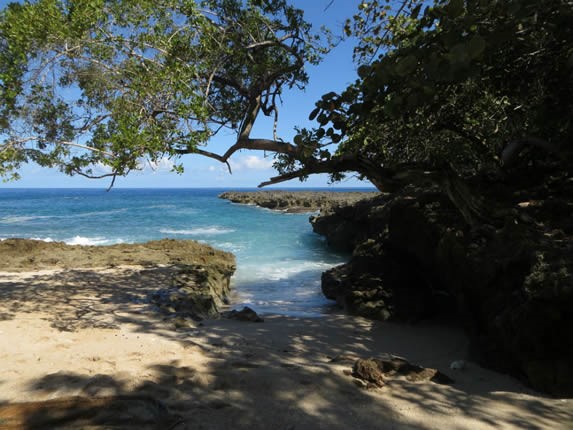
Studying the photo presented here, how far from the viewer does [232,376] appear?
3.42m

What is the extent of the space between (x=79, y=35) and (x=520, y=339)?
671 cm

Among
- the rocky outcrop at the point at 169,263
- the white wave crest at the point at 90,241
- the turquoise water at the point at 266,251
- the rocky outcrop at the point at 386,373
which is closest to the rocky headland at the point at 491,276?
the rocky outcrop at the point at 386,373

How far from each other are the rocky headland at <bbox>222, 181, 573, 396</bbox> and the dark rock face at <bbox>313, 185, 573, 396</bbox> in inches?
0.5

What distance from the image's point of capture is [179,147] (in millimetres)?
4555

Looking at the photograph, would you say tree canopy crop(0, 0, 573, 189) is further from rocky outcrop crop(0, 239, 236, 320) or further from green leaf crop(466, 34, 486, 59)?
rocky outcrop crop(0, 239, 236, 320)

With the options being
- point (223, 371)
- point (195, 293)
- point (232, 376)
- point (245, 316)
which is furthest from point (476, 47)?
point (195, 293)

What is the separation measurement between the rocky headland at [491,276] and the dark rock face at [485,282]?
0.01 meters

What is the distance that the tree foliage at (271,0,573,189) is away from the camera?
2422mm

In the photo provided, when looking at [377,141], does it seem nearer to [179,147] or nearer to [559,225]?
[559,225]

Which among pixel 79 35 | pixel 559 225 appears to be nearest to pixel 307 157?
pixel 79 35

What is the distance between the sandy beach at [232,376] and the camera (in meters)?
2.65

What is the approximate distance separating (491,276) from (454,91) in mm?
3196

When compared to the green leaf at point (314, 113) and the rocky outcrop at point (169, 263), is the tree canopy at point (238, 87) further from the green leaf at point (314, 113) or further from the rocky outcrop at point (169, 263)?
the rocky outcrop at point (169, 263)

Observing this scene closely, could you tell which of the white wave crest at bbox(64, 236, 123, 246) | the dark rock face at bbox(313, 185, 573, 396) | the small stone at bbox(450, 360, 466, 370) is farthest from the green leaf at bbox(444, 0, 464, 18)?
the white wave crest at bbox(64, 236, 123, 246)
